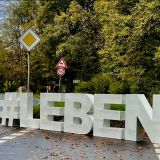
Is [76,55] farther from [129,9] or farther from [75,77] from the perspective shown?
[129,9]

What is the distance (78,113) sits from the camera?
1504 cm

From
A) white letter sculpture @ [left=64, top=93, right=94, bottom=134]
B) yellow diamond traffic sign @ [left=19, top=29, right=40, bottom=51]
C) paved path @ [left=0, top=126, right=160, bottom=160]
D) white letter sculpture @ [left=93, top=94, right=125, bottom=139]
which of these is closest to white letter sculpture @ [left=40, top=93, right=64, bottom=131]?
white letter sculpture @ [left=64, top=93, right=94, bottom=134]

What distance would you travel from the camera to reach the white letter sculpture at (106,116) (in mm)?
13836

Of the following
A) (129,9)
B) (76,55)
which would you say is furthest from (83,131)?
(76,55)

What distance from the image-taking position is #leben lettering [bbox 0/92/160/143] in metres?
13.2

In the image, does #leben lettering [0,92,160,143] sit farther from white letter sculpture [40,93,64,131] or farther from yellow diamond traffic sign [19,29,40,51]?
yellow diamond traffic sign [19,29,40,51]

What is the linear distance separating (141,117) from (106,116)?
1.27 m

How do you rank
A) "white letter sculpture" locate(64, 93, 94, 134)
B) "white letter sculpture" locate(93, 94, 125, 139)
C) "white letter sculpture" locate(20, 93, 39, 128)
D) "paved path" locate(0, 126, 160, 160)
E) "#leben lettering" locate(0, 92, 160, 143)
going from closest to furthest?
"paved path" locate(0, 126, 160, 160) → "#leben lettering" locate(0, 92, 160, 143) → "white letter sculpture" locate(93, 94, 125, 139) → "white letter sculpture" locate(64, 93, 94, 134) → "white letter sculpture" locate(20, 93, 39, 128)

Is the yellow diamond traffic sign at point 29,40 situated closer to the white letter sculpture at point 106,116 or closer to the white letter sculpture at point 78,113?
the white letter sculpture at point 78,113

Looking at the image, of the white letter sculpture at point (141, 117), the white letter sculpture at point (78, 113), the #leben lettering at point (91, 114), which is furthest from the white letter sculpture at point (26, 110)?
the white letter sculpture at point (141, 117)

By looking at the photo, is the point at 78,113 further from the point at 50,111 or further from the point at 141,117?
the point at 141,117

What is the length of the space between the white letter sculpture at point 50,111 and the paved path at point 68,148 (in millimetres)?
1003

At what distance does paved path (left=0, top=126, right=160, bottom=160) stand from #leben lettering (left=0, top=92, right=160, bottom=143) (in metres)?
0.35

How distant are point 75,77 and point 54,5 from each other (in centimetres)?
601
